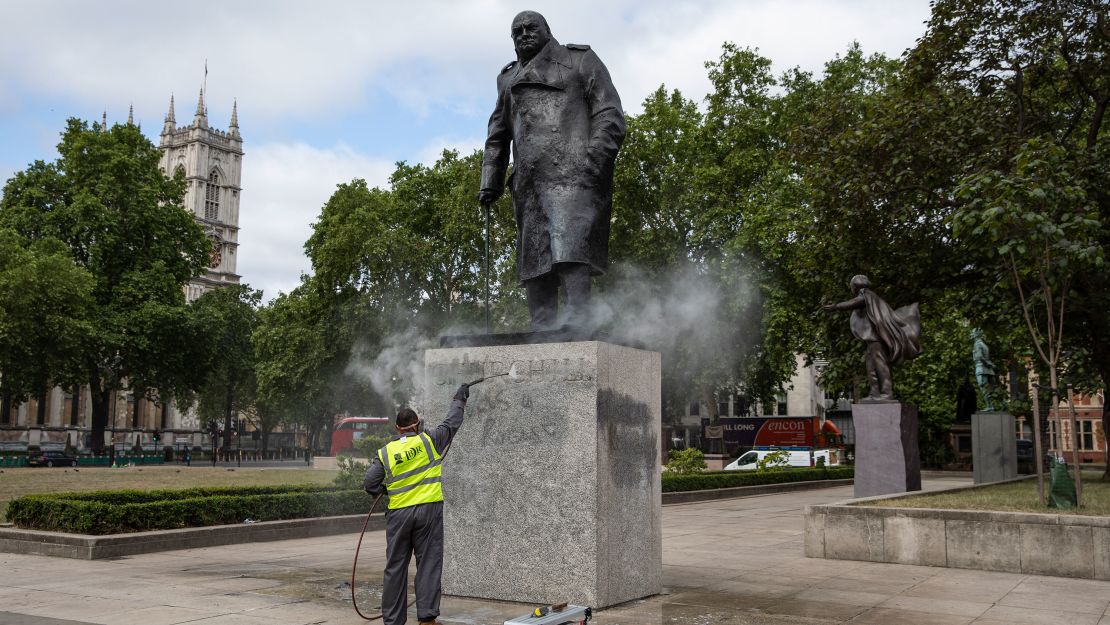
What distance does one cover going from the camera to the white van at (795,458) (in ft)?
122

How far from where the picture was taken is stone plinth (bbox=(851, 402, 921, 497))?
51.7 feet

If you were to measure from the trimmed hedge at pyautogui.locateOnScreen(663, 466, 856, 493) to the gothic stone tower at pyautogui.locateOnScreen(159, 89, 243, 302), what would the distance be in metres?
95.7

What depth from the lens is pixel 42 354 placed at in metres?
38.5

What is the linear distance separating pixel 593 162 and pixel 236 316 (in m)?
60.7

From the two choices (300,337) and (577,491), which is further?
(300,337)

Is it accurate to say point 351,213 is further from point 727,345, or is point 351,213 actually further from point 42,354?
point 727,345

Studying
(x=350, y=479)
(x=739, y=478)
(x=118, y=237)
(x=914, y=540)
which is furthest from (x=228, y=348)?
(x=914, y=540)

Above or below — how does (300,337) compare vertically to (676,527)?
above

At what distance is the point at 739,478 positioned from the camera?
26125 millimetres

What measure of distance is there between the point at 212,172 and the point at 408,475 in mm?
120996

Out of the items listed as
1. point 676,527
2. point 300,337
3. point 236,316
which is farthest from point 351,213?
point 676,527

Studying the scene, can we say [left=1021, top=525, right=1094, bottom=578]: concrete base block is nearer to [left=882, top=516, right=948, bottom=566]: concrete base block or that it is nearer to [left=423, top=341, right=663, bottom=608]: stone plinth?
[left=882, top=516, right=948, bottom=566]: concrete base block

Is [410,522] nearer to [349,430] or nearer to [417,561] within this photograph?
[417,561]

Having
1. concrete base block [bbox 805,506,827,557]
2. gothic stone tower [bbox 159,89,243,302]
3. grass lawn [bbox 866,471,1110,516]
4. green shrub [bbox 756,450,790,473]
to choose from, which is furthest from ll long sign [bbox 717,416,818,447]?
gothic stone tower [bbox 159,89,243,302]
